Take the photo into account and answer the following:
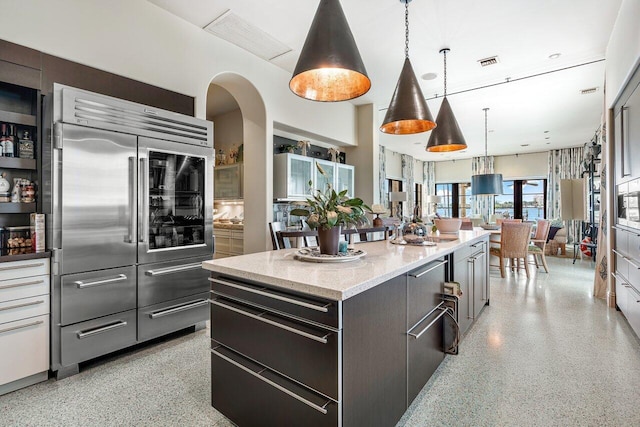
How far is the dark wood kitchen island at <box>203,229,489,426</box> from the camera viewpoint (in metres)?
1.29

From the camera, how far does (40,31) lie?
2387 millimetres

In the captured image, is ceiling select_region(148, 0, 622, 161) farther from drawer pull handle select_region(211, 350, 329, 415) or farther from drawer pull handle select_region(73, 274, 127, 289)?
drawer pull handle select_region(211, 350, 329, 415)

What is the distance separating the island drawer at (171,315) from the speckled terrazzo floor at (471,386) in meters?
0.15

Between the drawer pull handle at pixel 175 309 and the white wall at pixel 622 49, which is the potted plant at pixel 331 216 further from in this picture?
the white wall at pixel 622 49

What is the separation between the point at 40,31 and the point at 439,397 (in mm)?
3793

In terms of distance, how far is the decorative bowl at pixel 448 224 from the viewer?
347cm

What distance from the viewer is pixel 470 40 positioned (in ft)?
12.1

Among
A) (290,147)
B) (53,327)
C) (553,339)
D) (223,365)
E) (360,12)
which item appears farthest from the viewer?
(290,147)

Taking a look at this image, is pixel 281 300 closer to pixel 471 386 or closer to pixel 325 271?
pixel 325 271

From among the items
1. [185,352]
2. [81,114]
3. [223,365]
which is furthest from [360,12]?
[185,352]

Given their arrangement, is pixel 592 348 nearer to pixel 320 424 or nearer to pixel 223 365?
pixel 320 424

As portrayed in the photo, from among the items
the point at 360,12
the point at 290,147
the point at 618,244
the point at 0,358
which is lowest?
the point at 0,358

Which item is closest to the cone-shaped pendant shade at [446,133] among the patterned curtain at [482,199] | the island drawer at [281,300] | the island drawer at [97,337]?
the island drawer at [281,300]

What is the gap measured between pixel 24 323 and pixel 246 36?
3295 mm
